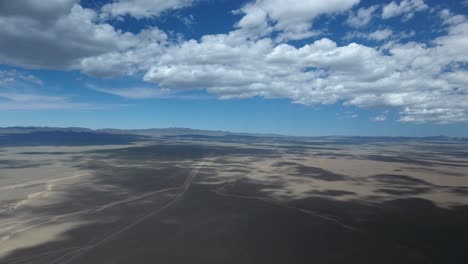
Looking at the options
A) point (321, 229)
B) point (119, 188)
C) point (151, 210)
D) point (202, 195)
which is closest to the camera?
point (321, 229)

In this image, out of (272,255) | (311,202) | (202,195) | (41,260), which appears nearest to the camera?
(41,260)

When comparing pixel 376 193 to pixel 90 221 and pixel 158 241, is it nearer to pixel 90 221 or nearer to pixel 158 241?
pixel 158 241

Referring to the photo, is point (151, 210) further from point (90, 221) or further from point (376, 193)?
point (376, 193)

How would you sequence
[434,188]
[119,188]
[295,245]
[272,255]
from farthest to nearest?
[434,188], [119,188], [295,245], [272,255]

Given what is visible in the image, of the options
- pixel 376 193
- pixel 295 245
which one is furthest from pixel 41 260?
pixel 376 193

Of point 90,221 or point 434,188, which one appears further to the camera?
point 434,188

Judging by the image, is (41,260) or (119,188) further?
(119,188)

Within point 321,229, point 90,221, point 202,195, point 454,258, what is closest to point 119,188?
point 202,195

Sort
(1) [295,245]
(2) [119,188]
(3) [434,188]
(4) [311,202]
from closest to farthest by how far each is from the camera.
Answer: (1) [295,245] < (4) [311,202] < (2) [119,188] < (3) [434,188]

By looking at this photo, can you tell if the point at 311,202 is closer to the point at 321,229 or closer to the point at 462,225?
the point at 321,229
